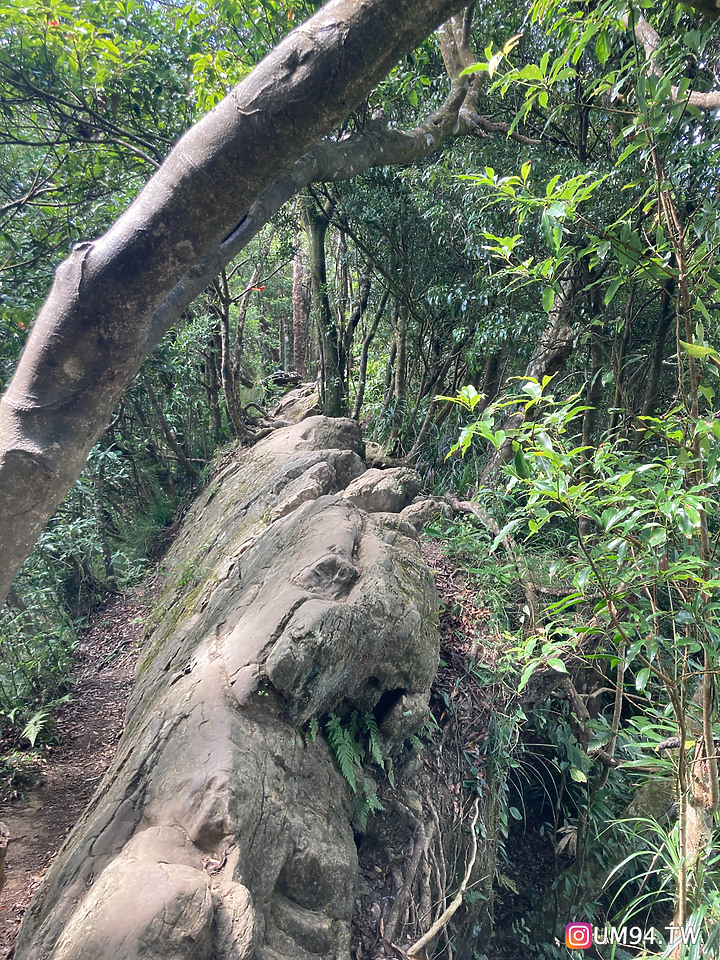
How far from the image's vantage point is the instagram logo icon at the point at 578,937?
3747 mm

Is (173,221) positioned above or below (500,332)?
below

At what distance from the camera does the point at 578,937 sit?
3.90 m

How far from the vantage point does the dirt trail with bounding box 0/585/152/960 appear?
3.29 metres

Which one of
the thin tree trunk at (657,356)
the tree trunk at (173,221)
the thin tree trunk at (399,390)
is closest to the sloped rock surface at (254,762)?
the tree trunk at (173,221)

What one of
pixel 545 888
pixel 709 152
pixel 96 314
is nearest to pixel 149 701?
pixel 96 314

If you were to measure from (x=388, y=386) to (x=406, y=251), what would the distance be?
89.8 inches

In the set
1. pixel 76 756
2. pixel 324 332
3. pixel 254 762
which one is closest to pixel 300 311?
pixel 324 332

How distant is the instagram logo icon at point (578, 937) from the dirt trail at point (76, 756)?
3362mm

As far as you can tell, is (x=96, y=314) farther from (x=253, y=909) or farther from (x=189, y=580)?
(x=189, y=580)

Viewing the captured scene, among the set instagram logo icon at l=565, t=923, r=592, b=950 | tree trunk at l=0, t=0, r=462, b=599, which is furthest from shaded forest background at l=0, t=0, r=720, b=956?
tree trunk at l=0, t=0, r=462, b=599

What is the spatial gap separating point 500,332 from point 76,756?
519 centimetres

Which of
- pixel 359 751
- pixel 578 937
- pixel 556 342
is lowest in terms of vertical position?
pixel 578 937

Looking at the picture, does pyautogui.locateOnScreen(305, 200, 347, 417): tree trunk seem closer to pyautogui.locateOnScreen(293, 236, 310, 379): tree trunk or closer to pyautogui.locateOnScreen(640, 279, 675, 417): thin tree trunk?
pyautogui.locateOnScreen(640, 279, 675, 417): thin tree trunk

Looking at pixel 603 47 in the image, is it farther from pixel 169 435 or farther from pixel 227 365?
pixel 169 435
